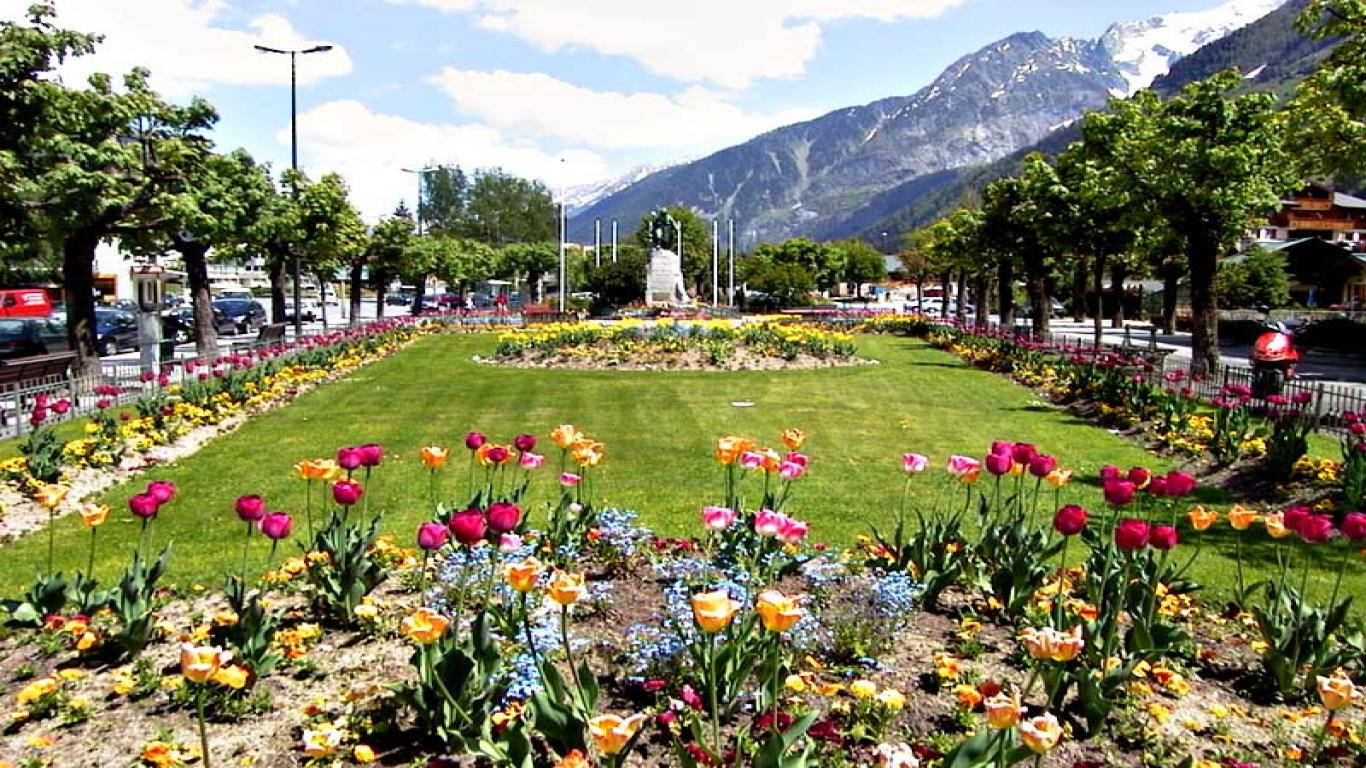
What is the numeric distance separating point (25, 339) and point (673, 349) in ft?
54.0

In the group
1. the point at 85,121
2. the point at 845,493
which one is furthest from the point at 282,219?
the point at 845,493

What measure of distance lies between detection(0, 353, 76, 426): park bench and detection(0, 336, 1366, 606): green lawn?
305cm

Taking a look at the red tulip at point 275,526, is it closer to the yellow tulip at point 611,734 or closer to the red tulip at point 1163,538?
the yellow tulip at point 611,734

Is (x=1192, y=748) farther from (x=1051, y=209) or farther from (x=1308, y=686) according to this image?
Result: (x=1051, y=209)

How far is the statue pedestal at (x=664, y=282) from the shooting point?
51656 mm

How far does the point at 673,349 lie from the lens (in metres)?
26.0

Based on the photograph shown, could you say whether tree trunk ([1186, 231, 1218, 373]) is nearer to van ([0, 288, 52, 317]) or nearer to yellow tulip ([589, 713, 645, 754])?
yellow tulip ([589, 713, 645, 754])

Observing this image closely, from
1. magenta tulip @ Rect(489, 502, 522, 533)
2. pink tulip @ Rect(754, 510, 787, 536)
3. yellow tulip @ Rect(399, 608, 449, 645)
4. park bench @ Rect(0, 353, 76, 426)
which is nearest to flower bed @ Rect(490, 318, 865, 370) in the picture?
park bench @ Rect(0, 353, 76, 426)

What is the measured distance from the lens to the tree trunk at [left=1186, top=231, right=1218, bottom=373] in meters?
19.8

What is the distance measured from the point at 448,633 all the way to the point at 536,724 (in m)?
1.19

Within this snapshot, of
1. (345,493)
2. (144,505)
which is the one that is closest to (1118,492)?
(345,493)

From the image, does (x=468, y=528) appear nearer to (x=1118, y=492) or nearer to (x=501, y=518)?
(x=501, y=518)

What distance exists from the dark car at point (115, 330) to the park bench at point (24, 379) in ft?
44.6

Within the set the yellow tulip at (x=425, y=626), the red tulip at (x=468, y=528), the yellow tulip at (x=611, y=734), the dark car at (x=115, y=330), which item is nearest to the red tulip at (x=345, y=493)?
the red tulip at (x=468, y=528)
